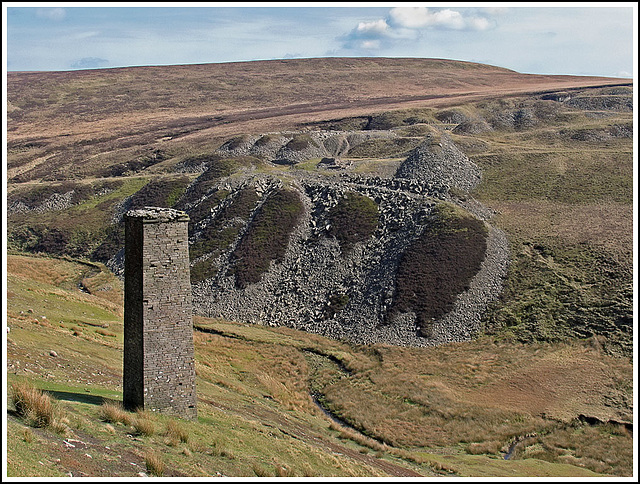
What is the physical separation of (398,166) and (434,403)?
49533mm

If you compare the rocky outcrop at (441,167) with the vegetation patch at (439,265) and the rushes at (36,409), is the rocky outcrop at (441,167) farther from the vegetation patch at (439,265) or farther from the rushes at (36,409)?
the rushes at (36,409)

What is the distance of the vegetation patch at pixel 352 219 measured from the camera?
60069 millimetres

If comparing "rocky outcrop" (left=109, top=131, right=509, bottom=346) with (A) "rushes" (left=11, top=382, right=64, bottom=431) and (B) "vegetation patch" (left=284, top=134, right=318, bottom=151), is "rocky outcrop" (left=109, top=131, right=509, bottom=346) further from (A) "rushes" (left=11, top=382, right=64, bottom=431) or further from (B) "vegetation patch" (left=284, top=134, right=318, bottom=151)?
(A) "rushes" (left=11, top=382, right=64, bottom=431)

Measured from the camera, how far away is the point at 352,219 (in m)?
62.8

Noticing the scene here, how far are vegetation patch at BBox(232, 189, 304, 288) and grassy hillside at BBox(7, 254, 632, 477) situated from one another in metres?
8.68

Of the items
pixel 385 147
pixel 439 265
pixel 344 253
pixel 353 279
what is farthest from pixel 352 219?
pixel 385 147

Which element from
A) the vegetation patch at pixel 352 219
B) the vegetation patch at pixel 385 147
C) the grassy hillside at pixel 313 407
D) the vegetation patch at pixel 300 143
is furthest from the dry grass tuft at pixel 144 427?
the vegetation patch at pixel 300 143

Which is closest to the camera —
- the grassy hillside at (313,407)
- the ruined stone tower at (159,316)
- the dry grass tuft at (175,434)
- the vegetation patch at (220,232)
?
the grassy hillside at (313,407)

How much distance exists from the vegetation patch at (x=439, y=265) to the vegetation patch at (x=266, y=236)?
13.9 metres

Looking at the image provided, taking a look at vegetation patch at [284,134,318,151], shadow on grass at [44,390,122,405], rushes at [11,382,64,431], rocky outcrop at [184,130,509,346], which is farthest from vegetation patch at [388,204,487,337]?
Answer: vegetation patch at [284,134,318,151]

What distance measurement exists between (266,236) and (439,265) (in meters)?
19.3

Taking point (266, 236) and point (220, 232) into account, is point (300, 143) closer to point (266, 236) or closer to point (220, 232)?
point (220, 232)

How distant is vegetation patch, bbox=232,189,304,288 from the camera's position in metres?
58.6

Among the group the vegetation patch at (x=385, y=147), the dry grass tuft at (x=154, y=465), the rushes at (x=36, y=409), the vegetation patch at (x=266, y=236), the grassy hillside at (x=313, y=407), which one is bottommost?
the grassy hillside at (x=313, y=407)
